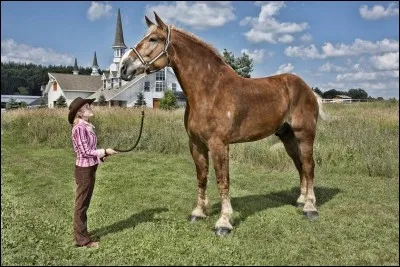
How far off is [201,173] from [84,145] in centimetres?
178

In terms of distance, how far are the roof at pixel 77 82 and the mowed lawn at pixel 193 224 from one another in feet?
149

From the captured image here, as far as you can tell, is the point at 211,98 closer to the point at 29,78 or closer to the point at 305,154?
the point at 305,154

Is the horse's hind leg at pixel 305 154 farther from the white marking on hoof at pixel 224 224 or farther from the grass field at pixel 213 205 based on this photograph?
the white marking on hoof at pixel 224 224

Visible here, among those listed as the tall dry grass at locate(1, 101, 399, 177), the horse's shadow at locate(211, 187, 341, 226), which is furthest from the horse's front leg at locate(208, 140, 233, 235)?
the tall dry grass at locate(1, 101, 399, 177)

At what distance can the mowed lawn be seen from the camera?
14.6 feet

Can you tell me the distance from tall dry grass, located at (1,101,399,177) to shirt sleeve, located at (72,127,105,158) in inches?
237

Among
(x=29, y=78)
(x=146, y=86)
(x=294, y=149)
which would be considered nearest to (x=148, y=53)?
(x=294, y=149)

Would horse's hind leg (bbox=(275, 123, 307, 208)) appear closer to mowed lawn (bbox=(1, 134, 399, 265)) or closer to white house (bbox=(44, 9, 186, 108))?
mowed lawn (bbox=(1, 134, 399, 265))

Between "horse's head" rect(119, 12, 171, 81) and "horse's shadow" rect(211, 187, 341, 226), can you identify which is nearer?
"horse's head" rect(119, 12, 171, 81)

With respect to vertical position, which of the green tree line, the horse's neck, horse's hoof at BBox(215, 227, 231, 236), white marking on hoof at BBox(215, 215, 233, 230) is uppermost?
the green tree line

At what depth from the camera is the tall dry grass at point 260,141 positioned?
962 centimetres

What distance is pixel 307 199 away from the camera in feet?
19.9

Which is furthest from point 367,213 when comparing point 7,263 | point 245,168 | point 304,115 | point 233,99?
point 7,263

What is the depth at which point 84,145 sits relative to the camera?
462 centimetres
